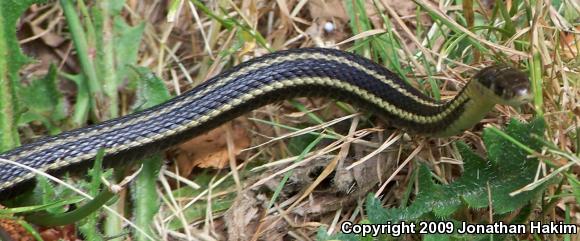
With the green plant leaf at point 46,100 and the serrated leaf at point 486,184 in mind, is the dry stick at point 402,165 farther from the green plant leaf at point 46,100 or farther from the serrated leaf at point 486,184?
the green plant leaf at point 46,100

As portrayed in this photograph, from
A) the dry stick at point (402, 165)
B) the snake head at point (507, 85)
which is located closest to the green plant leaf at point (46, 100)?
the dry stick at point (402, 165)

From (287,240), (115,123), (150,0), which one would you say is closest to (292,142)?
(287,240)

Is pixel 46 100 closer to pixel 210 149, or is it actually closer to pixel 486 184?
pixel 210 149

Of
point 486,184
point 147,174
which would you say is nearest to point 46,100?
point 147,174

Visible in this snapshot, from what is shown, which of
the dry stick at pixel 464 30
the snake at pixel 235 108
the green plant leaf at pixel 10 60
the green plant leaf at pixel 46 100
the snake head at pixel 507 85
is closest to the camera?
the snake head at pixel 507 85

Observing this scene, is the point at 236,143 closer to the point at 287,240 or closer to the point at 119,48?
the point at 287,240
